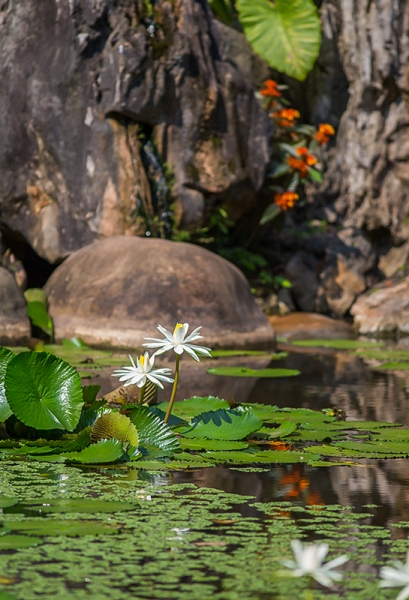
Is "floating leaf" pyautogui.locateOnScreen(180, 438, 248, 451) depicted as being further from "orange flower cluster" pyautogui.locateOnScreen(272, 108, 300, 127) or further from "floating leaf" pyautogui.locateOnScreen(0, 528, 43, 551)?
"orange flower cluster" pyautogui.locateOnScreen(272, 108, 300, 127)

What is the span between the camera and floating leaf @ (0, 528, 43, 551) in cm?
151

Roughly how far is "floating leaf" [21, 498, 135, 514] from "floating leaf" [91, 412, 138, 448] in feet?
1.58

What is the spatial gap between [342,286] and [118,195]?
359 cm

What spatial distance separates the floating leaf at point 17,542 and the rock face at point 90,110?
6.50 meters

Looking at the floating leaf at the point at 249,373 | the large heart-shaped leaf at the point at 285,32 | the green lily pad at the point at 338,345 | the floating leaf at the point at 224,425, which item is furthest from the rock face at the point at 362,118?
the floating leaf at the point at 224,425

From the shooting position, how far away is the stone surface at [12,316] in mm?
6387

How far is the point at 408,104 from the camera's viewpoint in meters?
11.2

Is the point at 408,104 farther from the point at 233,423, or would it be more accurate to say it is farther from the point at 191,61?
the point at 233,423

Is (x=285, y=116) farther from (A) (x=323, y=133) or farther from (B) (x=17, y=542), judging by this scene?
(B) (x=17, y=542)

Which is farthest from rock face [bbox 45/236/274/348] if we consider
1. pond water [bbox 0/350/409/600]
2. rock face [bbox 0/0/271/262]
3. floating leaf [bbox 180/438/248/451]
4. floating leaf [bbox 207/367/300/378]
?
pond water [bbox 0/350/409/600]

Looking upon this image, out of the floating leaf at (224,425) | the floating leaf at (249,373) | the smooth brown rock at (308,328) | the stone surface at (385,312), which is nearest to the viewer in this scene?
the floating leaf at (224,425)

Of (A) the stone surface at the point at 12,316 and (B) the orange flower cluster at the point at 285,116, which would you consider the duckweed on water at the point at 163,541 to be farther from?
(B) the orange flower cluster at the point at 285,116

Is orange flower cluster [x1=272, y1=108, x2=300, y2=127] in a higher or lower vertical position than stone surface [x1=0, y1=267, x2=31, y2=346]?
higher

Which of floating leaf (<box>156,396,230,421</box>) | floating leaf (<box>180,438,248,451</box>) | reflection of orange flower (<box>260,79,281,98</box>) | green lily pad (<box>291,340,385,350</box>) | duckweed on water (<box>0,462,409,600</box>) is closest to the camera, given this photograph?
duckweed on water (<box>0,462,409,600</box>)
